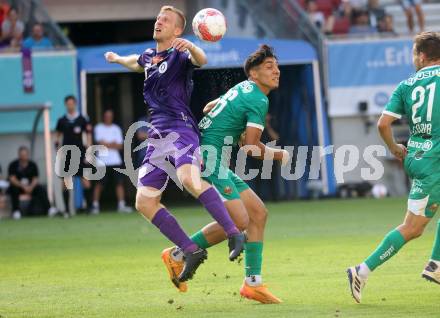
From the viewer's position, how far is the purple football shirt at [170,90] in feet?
29.2

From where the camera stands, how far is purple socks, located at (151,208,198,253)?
8531 millimetres

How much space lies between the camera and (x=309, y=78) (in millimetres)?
22484

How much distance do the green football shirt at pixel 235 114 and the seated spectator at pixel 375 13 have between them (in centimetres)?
1560

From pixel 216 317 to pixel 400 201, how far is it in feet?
44.2

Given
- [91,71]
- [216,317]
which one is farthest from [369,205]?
[216,317]

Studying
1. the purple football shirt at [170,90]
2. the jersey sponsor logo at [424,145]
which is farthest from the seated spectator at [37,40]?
the jersey sponsor logo at [424,145]

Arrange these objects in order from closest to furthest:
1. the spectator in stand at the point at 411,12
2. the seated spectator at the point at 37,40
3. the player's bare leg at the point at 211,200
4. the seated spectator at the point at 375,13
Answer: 1. the player's bare leg at the point at 211,200
2. the seated spectator at the point at 37,40
3. the seated spectator at the point at 375,13
4. the spectator in stand at the point at 411,12

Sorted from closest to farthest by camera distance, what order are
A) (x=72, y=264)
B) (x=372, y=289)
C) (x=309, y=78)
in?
(x=372, y=289) < (x=72, y=264) < (x=309, y=78)

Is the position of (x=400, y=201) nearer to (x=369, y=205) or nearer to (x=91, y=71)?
(x=369, y=205)

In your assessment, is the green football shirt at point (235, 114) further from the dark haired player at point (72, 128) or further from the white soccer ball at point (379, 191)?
the white soccer ball at point (379, 191)

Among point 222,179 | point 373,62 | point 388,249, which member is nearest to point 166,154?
point 222,179

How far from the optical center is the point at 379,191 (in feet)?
74.6

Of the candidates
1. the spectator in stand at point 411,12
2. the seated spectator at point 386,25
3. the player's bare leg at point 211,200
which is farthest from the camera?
the spectator in stand at point 411,12

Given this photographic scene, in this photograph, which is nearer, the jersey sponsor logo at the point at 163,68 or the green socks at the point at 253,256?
the green socks at the point at 253,256
